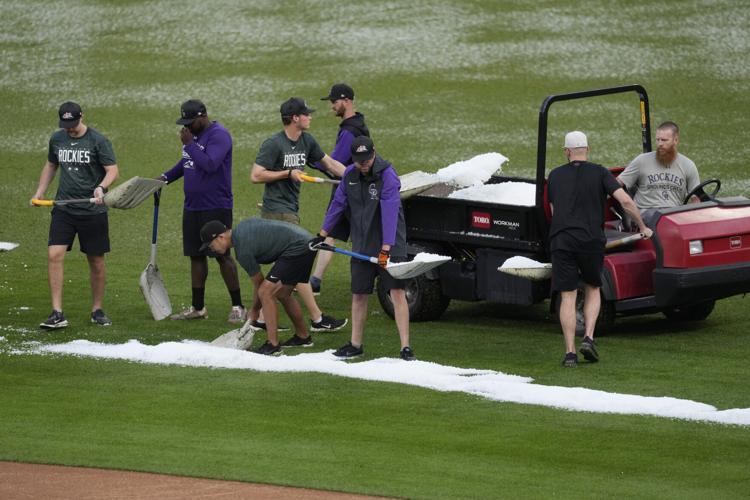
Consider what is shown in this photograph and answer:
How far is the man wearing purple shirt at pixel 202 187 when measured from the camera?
13.7 metres

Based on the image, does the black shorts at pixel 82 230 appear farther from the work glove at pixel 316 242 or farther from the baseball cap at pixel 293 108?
the work glove at pixel 316 242

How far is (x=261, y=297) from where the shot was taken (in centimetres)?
1259

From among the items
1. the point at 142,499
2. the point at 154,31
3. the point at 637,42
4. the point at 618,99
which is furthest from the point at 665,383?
the point at 154,31

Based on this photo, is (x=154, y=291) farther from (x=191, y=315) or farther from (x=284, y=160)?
(x=284, y=160)

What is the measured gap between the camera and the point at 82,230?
44.7 feet

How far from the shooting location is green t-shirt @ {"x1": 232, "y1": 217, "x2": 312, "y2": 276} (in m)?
12.3

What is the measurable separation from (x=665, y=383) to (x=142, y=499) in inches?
170

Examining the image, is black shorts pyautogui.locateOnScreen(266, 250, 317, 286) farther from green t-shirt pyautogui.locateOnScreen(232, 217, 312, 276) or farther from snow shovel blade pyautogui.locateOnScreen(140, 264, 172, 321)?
snow shovel blade pyautogui.locateOnScreen(140, 264, 172, 321)

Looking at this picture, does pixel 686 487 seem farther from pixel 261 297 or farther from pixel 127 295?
pixel 127 295

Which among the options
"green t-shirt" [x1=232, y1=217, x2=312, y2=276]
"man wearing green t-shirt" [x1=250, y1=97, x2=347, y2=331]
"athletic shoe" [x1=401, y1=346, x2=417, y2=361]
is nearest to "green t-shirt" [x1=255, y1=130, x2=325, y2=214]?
"man wearing green t-shirt" [x1=250, y1=97, x2=347, y2=331]

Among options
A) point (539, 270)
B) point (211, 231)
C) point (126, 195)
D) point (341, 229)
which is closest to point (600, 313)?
point (539, 270)

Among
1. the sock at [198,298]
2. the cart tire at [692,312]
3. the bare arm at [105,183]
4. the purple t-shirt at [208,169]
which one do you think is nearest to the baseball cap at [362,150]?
the purple t-shirt at [208,169]

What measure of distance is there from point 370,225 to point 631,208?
2062 mm

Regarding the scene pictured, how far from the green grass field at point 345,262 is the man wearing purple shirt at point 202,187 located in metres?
0.44
